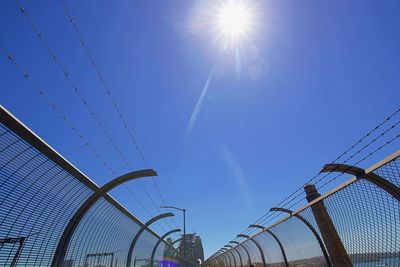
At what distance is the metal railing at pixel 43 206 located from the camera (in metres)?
3.82

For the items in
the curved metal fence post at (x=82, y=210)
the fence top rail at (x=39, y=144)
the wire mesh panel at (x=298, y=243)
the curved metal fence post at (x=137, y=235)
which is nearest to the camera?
the fence top rail at (x=39, y=144)

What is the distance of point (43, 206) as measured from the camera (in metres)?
4.69

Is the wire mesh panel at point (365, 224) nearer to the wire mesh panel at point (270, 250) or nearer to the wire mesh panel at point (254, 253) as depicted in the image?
the wire mesh panel at point (270, 250)

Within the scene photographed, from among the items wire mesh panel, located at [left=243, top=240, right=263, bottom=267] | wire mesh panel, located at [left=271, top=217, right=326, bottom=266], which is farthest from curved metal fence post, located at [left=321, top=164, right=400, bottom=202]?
wire mesh panel, located at [left=243, top=240, right=263, bottom=267]

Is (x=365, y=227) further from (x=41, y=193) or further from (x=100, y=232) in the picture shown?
(x=100, y=232)

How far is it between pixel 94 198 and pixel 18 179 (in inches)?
90.4

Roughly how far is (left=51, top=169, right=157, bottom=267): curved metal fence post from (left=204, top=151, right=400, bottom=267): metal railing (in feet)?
15.4

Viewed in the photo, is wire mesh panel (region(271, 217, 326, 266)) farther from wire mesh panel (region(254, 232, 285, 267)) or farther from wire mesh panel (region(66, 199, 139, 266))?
wire mesh panel (region(66, 199, 139, 266))

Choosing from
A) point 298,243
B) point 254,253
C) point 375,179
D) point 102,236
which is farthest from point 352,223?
point 254,253

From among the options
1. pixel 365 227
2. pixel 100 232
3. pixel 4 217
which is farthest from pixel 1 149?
pixel 365 227

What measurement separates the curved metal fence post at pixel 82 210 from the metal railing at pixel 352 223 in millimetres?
4680

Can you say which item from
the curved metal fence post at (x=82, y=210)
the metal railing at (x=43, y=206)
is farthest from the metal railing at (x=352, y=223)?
the metal railing at (x=43, y=206)

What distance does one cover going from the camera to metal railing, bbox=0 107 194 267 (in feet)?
12.5

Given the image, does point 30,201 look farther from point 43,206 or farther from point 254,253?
point 254,253
